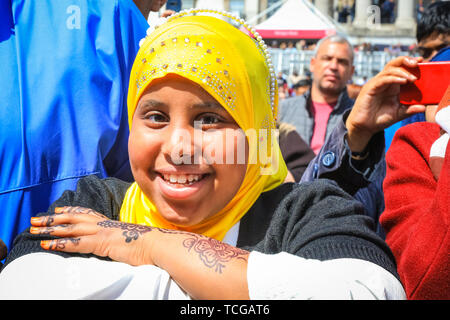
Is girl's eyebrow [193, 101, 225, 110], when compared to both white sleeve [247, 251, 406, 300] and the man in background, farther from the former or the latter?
the man in background

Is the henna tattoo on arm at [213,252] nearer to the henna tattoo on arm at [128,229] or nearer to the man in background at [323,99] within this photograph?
the henna tattoo on arm at [128,229]

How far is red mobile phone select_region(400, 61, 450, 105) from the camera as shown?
176 cm

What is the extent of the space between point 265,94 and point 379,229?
103 cm

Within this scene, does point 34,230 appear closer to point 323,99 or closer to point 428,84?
point 428,84

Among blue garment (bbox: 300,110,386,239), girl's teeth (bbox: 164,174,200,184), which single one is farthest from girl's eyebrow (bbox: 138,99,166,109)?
blue garment (bbox: 300,110,386,239)

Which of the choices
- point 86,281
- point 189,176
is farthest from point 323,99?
point 86,281

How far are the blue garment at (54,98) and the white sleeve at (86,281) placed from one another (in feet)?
1.77

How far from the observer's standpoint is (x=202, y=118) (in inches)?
61.7

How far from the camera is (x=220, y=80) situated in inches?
62.5

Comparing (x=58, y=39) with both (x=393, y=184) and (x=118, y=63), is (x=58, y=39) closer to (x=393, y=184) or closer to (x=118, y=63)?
(x=118, y=63)

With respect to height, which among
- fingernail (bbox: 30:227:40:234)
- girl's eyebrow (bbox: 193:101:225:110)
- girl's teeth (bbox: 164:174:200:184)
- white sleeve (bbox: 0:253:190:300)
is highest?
girl's eyebrow (bbox: 193:101:225:110)

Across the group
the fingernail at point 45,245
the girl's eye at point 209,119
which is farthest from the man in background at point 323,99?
the fingernail at point 45,245

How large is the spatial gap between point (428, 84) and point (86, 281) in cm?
→ 141
